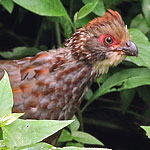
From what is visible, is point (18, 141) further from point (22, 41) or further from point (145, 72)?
point (22, 41)

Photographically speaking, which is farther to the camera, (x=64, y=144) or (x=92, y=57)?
(x=64, y=144)

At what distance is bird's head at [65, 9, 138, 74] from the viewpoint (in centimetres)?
234

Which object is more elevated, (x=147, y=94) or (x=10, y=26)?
(x=10, y=26)

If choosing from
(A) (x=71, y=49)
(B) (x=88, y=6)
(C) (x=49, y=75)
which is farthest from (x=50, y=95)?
(B) (x=88, y=6)

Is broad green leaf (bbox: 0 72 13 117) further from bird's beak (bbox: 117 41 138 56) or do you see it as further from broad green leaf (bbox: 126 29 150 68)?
broad green leaf (bbox: 126 29 150 68)

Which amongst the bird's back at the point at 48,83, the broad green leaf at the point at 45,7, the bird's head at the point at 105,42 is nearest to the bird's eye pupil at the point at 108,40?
the bird's head at the point at 105,42

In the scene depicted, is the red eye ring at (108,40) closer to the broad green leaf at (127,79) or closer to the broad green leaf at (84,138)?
the broad green leaf at (127,79)

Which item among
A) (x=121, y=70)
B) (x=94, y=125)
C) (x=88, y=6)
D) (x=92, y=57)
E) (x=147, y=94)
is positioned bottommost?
(x=94, y=125)

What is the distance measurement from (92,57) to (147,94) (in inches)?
33.2

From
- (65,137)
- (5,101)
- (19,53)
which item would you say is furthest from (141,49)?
(5,101)

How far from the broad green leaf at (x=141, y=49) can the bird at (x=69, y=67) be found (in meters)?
0.15

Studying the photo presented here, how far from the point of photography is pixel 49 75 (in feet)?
7.74

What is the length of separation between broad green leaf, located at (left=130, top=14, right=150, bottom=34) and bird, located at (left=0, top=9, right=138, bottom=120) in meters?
0.50

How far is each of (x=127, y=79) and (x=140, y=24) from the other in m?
0.42
